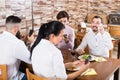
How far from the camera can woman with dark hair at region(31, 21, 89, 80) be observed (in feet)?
6.30

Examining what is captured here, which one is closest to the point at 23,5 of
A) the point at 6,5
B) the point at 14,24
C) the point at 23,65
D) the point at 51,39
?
the point at 6,5

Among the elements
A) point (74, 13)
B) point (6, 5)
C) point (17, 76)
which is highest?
point (6, 5)

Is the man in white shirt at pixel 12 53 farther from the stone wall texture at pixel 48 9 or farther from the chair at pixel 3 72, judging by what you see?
the stone wall texture at pixel 48 9

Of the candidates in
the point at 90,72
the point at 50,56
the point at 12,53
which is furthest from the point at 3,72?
the point at 90,72

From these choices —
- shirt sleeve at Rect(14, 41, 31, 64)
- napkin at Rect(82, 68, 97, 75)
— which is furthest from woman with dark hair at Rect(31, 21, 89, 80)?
shirt sleeve at Rect(14, 41, 31, 64)

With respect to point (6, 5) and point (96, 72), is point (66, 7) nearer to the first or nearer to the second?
point (6, 5)

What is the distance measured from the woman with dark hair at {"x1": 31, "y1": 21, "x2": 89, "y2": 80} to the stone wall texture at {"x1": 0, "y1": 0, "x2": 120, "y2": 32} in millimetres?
1294

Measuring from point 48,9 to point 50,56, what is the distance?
244 centimetres

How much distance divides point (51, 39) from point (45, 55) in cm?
20

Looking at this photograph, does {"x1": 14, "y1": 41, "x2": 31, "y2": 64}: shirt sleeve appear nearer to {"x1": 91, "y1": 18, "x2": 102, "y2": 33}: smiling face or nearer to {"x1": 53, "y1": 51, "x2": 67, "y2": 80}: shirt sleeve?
{"x1": 53, "y1": 51, "x2": 67, "y2": 80}: shirt sleeve

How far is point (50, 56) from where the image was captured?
1.92 metres

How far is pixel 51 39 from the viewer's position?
6.81 ft

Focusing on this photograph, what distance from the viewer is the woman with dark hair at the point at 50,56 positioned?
6.30 ft

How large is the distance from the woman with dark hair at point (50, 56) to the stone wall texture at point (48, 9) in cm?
129
